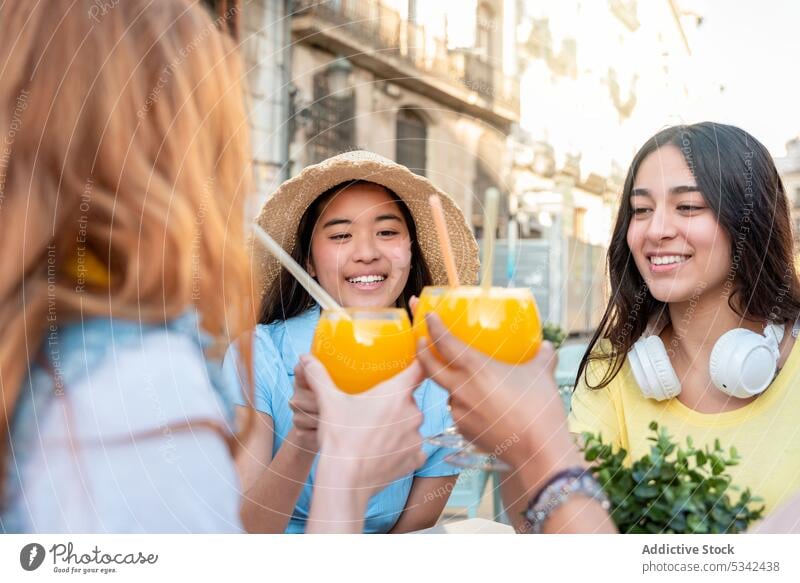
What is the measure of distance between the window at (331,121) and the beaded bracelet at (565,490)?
48cm

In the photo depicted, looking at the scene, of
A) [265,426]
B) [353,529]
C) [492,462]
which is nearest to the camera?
[492,462]

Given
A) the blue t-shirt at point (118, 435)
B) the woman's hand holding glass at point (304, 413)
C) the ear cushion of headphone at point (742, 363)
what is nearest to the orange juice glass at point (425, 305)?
the woman's hand holding glass at point (304, 413)

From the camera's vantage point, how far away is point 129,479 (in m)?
0.82

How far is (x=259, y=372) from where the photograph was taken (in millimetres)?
1026

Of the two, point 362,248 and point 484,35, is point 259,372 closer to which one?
point 362,248

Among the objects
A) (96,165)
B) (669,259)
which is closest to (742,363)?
(669,259)

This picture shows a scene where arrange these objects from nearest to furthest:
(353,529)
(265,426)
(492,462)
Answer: (492,462), (353,529), (265,426)

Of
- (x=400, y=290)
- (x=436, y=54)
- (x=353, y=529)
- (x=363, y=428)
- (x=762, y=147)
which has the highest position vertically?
(x=436, y=54)

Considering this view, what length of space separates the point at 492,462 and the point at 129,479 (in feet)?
1.13

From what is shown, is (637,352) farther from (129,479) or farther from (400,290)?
(129,479)

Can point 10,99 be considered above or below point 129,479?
above

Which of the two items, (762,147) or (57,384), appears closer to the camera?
(57,384)

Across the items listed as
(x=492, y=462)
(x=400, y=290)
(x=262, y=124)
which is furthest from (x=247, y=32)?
(x=492, y=462)

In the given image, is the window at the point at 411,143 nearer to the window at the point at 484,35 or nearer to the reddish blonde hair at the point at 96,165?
the window at the point at 484,35
